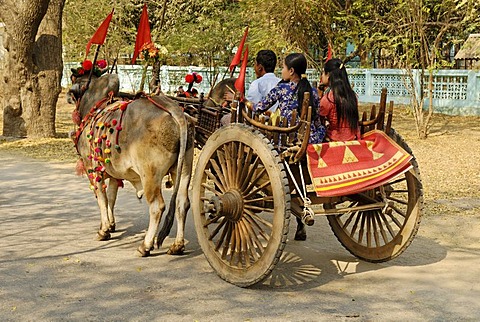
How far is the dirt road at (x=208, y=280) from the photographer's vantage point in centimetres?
516

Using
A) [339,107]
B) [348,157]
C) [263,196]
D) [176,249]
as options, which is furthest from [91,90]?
[348,157]

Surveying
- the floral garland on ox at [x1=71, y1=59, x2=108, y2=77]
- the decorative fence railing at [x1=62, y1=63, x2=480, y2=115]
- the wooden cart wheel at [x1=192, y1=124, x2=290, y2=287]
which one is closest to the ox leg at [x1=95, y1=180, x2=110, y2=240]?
the floral garland on ox at [x1=71, y1=59, x2=108, y2=77]

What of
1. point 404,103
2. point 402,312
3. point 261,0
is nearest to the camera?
point 402,312

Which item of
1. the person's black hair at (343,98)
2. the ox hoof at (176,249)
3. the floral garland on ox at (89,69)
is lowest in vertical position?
the ox hoof at (176,249)

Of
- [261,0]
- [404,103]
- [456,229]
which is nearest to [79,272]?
[456,229]

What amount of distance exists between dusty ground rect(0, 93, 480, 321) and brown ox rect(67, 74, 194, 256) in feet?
1.29

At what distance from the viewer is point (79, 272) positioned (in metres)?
6.12

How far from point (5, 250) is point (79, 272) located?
1118 mm

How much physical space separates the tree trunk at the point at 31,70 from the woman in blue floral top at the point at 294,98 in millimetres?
10365

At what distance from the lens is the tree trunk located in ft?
50.0

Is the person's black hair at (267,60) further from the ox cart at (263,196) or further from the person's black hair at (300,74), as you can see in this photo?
the ox cart at (263,196)

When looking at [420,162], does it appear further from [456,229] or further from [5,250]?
[5,250]

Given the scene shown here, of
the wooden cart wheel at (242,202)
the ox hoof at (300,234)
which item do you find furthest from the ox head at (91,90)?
the ox hoof at (300,234)

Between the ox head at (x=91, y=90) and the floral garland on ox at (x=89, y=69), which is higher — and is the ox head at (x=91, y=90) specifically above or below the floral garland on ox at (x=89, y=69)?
below
